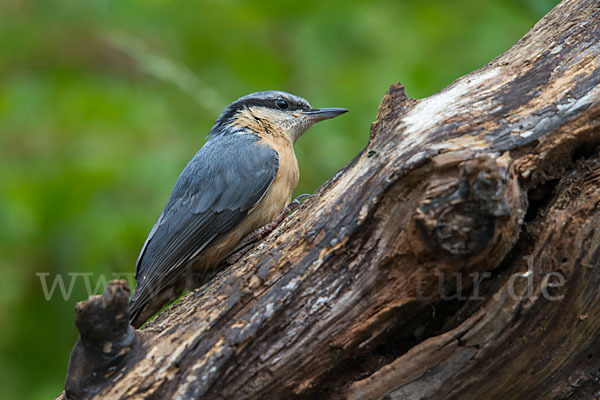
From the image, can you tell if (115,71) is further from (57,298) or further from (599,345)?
(599,345)

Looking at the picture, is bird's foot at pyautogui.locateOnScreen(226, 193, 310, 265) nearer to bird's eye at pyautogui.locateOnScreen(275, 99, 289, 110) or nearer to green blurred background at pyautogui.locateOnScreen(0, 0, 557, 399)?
green blurred background at pyautogui.locateOnScreen(0, 0, 557, 399)

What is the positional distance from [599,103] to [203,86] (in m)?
2.78

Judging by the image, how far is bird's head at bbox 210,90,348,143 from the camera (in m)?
4.18

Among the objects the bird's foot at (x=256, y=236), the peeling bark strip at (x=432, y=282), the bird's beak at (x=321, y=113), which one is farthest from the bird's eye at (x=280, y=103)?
the peeling bark strip at (x=432, y=282)

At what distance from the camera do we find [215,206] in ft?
11.9

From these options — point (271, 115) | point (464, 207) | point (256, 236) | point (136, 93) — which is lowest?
point (464, 207)

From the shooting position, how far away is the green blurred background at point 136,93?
4.07m

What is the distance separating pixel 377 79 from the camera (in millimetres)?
4422

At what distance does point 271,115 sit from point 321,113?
350mm

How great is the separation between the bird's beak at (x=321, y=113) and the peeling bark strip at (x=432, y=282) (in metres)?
1.43

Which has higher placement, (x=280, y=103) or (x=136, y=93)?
(x=136, y=93)

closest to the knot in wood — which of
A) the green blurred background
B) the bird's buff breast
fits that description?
the bird's buff breast

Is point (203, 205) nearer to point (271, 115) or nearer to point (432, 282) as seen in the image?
point (271, 115)

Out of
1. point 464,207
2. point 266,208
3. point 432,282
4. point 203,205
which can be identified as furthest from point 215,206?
point 464,207
